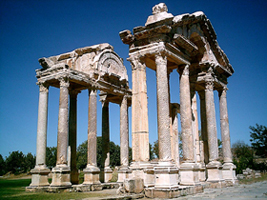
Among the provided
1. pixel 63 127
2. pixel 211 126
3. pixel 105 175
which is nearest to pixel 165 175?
pixel 211 126

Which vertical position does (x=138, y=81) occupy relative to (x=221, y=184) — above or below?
above

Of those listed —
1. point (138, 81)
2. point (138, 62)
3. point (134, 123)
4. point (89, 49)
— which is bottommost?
point (134, 123)

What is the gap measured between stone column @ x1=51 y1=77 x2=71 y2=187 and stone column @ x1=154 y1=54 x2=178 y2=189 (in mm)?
9985

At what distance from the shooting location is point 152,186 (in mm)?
15094

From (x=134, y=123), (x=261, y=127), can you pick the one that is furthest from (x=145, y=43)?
(x=261, y=127)

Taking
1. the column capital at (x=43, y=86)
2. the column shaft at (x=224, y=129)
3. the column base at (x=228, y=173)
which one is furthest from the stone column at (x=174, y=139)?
Answer: the column capital at (x=43, y=86)

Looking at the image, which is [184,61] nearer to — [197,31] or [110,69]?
[197,31]

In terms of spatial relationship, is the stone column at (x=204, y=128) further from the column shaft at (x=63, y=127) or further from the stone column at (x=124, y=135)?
the column shaft at (x=63, y=127)

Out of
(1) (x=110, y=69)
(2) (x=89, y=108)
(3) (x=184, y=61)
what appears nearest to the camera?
(3) (x=184, y=61)

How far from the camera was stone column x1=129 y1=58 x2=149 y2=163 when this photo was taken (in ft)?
51.0

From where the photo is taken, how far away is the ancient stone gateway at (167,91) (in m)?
14.8

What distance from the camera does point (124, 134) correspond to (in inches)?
1126

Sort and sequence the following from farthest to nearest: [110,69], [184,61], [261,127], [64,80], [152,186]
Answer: [261,127]
[110,69]
[64,80]
[184,61]
[152,186]

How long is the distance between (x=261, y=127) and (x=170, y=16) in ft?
123
